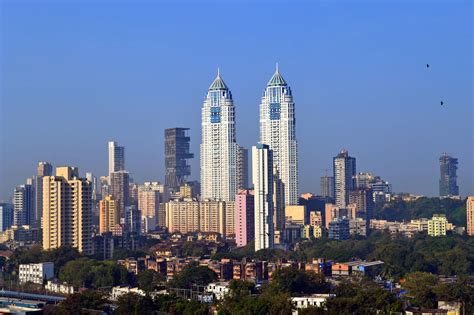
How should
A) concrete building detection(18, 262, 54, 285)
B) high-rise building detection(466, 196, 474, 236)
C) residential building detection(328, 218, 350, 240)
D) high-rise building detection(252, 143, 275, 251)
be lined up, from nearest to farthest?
1. concrete building detection(18, 262, 54, 285)
2. high-rise building detection(252, 143, 275, 251)
3. residential building detection(328, 218, 350, 240)
4. high-rise building detection(466, 196, 474, 236)

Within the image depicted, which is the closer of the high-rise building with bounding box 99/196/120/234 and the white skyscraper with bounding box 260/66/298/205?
the high-rise building with bounding box 99/196/120/234

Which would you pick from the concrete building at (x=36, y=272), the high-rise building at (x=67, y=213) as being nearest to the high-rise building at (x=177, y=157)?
the high-rise building at (x=67, y=213)

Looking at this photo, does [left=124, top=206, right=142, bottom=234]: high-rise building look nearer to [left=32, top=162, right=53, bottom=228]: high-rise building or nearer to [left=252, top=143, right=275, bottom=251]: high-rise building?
[left=32, top=162, right=53, bottom=228]: high-rise building

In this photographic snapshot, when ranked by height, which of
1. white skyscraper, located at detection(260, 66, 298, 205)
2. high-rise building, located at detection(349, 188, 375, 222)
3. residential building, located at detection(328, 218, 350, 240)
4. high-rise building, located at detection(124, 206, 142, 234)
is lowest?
residential building, located at detection(328, 218, 350, 240)

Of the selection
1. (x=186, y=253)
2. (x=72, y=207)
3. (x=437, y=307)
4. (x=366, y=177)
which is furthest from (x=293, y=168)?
(x=437, y=307)

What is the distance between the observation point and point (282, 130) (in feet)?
139

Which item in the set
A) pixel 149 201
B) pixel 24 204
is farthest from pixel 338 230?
pixel 149 201

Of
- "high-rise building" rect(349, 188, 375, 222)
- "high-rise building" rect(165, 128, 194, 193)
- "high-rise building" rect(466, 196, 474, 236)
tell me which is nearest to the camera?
"high-rise building" rect(466, 196, 474, 236)

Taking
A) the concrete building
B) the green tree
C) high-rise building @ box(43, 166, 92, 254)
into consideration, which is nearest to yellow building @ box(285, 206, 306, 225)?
high-rise building @ box(43, 166, 92, 254)

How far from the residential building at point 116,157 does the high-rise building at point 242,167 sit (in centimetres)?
1122

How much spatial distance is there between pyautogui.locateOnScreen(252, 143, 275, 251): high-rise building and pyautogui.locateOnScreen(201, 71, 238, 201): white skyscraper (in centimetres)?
1153

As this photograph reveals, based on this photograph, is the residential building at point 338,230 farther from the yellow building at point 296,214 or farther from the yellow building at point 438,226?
the yellow building at point 296,214

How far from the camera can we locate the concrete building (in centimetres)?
2197

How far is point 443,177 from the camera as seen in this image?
2042 inches
